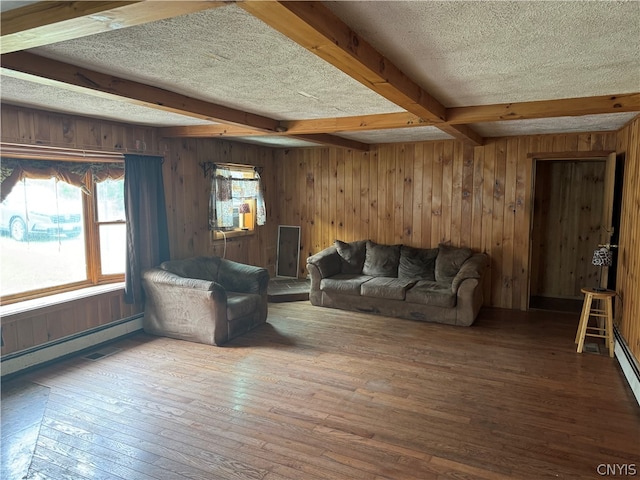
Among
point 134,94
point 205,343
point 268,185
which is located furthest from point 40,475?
point 268,185

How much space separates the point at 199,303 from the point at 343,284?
6.64 ft

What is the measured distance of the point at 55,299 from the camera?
3982 mm

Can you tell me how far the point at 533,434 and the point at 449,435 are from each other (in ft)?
1.77

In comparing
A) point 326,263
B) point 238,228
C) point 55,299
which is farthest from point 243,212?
point 55,299

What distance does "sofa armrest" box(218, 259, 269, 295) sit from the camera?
4988mm

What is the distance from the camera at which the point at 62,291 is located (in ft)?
13.7

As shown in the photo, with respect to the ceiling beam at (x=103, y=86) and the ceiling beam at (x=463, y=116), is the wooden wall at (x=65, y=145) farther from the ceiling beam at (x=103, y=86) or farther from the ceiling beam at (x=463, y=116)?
the ceiling beam at (x=103, y=86)

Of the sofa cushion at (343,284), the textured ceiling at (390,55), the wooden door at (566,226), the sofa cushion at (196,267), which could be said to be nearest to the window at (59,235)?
the sofa cushion at (196,267)

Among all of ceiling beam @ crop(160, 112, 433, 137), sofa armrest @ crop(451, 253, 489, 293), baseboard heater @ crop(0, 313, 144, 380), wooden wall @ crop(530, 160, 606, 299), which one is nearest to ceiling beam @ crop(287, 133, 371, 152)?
ceiling beam @ crop(160, 112, 433, 137)

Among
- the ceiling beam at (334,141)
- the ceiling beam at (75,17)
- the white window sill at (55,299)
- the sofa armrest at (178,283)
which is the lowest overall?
the white window sill at (55,299)

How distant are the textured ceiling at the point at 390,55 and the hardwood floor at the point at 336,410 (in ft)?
7.40

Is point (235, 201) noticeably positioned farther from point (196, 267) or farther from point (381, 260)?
point (381, 260)

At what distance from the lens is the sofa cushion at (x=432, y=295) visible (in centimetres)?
496

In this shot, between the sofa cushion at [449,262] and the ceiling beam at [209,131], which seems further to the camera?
the sofa cushion at [449,262]
